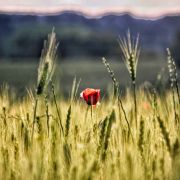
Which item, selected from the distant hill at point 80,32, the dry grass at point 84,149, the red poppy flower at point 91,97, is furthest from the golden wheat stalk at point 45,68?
the distant hill at point 80,32

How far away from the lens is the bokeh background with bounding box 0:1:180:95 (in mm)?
51863

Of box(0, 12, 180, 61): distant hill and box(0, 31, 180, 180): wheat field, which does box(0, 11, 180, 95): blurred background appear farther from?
box(0, 31, 180, 180): wheat field

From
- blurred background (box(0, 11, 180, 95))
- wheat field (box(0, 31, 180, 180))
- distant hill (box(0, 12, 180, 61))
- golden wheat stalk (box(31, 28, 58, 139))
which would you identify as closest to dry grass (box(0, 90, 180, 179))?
wheat field (box(0, 31, 180, 180))

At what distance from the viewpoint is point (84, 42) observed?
4048 inches

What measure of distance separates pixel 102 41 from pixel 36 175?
97.2 meters

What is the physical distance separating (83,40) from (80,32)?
6.08 metres

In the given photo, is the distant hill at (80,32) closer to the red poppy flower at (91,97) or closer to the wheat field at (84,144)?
the red poppy flower at (91,97)

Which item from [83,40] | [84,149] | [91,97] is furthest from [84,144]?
[83,40]

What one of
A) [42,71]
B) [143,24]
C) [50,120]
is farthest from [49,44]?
[143,24]

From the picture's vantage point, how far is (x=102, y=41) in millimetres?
98188

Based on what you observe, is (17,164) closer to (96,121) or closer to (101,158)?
(101,158)

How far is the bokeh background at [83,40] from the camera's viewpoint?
170ft

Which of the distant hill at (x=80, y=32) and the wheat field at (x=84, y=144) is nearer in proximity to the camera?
the wheat field at (x=84, y=144)

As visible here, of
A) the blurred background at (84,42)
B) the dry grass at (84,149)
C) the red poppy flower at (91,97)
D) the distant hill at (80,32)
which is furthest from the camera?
the distant hill at (80,32)
